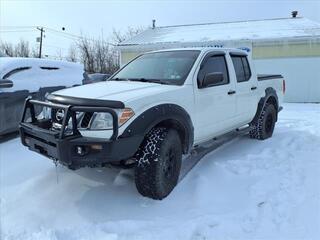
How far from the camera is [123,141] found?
3781 mm

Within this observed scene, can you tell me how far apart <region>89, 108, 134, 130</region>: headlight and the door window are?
4.76 feet

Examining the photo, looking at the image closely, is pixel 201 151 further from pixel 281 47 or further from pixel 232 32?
pixel 232 32

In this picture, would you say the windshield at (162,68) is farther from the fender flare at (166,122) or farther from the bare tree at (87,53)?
the bare tree at (87,53)

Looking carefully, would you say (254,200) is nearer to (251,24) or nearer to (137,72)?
(137,72)

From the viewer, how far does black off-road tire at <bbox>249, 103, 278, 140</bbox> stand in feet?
22.7

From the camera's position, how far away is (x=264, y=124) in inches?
276

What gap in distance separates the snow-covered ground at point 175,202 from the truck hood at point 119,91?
46.0 inches

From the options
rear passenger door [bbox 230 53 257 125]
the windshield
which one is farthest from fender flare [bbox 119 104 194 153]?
rear passenger door [bbox 230 53 257 125]

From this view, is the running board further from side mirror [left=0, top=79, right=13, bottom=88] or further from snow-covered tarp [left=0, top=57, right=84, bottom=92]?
snow-covered tarp [left=0, top=57, right=84, bottom=92]

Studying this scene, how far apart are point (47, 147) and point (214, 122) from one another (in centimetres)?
241

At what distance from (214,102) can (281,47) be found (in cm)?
1184

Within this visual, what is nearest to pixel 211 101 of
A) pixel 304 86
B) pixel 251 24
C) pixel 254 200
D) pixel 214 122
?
pixel 214 122

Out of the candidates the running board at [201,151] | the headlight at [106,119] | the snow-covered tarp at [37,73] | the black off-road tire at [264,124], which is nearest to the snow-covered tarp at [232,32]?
the black off-road tire at [264,124]

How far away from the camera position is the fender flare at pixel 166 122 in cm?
388
